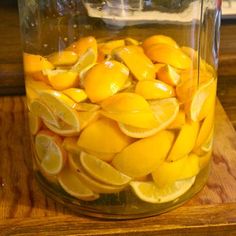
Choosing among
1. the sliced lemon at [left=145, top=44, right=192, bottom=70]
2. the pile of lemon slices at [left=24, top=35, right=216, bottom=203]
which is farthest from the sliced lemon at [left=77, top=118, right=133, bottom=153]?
the sliced lemon at [left=145, top=44, right=192, bottom=70]

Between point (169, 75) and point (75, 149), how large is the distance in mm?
138

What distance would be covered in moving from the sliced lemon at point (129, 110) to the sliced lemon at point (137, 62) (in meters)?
0.05

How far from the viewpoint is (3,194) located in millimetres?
690

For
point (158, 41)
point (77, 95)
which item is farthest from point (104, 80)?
point (158, 41)

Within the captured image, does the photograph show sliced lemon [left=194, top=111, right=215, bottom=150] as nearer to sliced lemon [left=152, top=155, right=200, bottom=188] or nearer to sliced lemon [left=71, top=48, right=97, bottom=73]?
sliced lemon [left=152, top=155, right=200, bottom=188]

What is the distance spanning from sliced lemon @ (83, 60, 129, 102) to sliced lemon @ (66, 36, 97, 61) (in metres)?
0.08

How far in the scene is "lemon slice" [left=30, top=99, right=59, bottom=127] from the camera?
0.63 meters

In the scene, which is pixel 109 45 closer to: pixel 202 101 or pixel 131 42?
pixel 131 42

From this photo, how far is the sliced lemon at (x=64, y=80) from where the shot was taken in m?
0.64

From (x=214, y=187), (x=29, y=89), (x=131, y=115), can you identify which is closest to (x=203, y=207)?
(x=214, y=187)

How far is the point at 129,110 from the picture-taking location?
0.59 meters

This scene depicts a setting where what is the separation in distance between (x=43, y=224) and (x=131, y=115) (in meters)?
0.17

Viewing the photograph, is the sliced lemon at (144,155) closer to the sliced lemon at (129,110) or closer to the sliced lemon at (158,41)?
the sliced lemon at (129,110)

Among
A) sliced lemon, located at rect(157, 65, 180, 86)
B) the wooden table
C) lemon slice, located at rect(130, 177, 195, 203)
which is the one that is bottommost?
the wooden table
